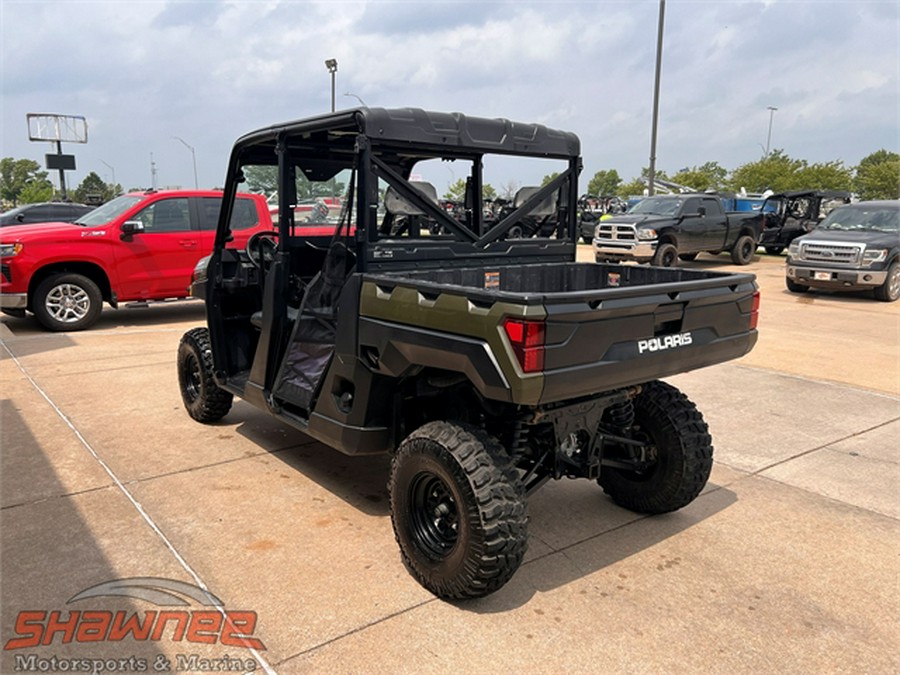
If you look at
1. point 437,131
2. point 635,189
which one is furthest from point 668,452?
point 635,189

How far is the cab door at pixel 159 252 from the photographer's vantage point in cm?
951

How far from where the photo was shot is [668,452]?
3.72 metres

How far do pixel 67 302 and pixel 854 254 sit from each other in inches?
494

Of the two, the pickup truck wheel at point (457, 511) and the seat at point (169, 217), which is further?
the seat at point (169, 217)

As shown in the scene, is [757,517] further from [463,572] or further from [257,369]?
[257,369]

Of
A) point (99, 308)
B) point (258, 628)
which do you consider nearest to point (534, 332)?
point (258, 628)

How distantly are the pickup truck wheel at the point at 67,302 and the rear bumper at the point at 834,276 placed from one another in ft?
38.7

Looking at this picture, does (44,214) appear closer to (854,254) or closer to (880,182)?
(854,254)

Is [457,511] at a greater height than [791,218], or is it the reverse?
[791,218]

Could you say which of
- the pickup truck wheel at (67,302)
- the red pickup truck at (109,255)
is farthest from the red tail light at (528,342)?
the pickup truck wheel at (67,302)

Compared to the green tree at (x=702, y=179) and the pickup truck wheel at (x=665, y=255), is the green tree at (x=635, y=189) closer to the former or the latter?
the green tree at (x=702, y=179)

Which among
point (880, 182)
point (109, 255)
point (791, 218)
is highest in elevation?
point (880, 182)

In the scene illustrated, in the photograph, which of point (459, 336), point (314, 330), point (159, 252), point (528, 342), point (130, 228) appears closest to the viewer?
point (528, 342)

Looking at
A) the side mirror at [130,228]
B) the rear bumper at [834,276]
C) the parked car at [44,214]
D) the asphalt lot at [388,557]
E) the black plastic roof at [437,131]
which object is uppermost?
the black plastic roof at [437,131]
